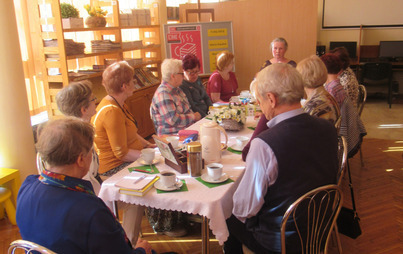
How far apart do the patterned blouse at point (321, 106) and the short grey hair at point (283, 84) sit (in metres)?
0.93

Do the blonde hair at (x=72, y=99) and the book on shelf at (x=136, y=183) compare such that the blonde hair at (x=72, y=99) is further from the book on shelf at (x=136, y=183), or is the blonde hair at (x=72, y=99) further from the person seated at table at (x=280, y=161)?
the person seated at table at (x=280, y=161)

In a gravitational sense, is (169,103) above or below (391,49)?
below

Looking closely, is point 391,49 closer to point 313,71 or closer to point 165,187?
point 313,71

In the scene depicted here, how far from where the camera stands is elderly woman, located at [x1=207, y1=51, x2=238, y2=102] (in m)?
4.37

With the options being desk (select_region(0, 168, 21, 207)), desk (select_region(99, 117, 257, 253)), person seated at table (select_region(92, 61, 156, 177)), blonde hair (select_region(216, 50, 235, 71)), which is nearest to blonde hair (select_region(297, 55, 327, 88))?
desk (select_region(99, 117, 257, 253))

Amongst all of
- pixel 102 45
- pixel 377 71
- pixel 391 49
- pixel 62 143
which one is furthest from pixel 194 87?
pixel 391 49

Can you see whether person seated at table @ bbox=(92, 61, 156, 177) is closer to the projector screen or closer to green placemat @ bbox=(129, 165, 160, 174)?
green placemat @ bbox=(129, 165, 160, 174)

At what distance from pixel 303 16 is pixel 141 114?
3206 millimetres

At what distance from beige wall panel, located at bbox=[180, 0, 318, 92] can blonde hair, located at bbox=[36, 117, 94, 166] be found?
5.36 m

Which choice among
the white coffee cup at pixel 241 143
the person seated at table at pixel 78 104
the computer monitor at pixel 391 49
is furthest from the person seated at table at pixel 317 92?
the computer monitor at pixel 391 49

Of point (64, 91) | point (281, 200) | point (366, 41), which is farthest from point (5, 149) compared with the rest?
point (366, 41)

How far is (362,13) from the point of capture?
7.95m

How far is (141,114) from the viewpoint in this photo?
5.25m

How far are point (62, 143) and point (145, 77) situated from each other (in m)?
4.32
